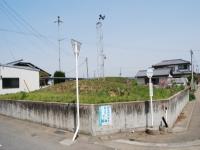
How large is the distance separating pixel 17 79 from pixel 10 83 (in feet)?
2.79

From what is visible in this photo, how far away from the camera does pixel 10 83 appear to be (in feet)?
92.9

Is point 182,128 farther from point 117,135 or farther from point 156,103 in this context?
point 117,135

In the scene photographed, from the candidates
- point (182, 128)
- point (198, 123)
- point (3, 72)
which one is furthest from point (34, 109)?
point (3, 72)

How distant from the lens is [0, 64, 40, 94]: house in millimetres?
27500

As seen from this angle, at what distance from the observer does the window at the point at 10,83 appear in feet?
90.8

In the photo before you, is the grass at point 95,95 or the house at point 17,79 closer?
A: the grass at point 95,95

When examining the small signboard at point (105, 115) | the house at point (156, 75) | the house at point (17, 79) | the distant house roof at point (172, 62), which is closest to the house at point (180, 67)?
the distant house roof at point (172, 62)

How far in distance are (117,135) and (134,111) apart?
140cm

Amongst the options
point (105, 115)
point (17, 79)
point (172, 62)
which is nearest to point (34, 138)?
point (105, 115)

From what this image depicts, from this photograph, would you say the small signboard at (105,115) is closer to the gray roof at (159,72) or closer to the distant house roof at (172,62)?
the gray roof at (159,72)

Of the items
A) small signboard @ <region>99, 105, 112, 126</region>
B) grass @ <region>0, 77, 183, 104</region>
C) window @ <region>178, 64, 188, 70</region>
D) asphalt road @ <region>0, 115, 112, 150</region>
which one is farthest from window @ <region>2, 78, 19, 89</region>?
window @ <region>178, 64, 188, 70</region>

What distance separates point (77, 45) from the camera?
11.6 meters

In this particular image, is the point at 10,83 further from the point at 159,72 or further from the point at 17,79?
the point at 159,72

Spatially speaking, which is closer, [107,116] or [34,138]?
[34,138]
